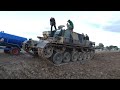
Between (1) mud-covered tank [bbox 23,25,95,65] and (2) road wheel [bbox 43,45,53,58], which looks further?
(1) mud-covered tank [bbox 23,25,95,65]

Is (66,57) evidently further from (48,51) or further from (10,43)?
(10,43)

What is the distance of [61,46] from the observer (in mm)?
14672

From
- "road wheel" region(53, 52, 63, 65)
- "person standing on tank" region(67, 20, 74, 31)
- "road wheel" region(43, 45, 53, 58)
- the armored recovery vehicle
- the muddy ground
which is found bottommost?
the muddy ground

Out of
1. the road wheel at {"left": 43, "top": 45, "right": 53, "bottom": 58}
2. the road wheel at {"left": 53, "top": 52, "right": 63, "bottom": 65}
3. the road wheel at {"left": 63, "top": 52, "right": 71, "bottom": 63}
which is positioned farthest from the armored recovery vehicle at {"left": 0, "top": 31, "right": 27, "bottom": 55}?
the road wheel at {"left": 43, "top": 45, "right": 53, "bottom": 58}

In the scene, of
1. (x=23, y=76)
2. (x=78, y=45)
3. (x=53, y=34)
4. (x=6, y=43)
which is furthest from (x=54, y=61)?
(x=6, y=43)

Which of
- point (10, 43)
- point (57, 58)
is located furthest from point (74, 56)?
point (10, 43)

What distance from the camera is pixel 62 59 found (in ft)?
48.0

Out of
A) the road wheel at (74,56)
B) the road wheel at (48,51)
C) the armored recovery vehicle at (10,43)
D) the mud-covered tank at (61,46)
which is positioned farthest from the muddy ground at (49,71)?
the armored recovery vehicle at (10,43)

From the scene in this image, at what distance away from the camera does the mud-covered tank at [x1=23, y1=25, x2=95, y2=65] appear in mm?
13256

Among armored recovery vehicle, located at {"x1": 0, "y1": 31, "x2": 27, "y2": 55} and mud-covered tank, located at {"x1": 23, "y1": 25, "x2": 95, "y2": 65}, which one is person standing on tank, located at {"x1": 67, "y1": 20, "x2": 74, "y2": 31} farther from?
armored recovery vehicle, located at {"x1": 0, "y1": 31, "x2": 27, "y2": 55}

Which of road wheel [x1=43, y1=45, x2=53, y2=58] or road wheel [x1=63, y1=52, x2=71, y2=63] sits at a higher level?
road wheel [x1=43, y1=45, x2=53, y2=58]

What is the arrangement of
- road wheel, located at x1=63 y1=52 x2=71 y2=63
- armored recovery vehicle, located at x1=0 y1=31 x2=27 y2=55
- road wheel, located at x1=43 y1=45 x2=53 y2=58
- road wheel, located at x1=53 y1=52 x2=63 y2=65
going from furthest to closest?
A: armored recovery vehicle, located at x1=0 y1=31 x2=27 y2=55 < road wheel, located at x1=63 y1=52 x2=71 y2=63 < road wheel, located at x1=53 y1=52 x2=63 y2=65 < road wheel, located at x1=43 y1=45 x2=53 y2=58

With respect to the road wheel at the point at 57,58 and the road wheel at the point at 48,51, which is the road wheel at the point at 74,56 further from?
the road wheel at the point at 48,51
